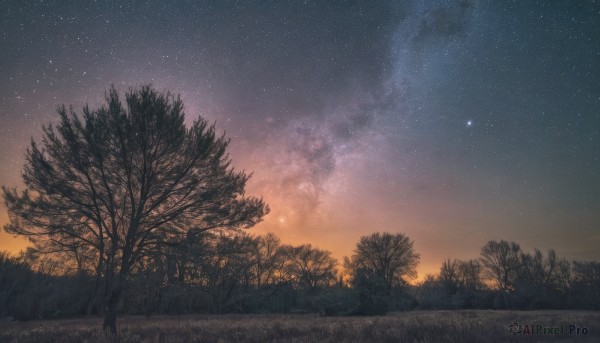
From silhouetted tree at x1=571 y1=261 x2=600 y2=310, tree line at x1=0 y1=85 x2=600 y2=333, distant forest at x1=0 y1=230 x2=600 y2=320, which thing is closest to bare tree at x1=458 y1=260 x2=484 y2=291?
distant forest at x1=0 y1=230 x2=600 y2=320

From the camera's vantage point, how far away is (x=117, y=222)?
15109mm

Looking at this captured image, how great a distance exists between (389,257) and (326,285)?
1383 centimetres

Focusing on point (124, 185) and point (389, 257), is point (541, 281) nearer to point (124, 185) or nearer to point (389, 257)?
point (389, 257)

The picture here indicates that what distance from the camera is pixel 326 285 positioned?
184ft

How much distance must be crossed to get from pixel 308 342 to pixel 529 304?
187 feet

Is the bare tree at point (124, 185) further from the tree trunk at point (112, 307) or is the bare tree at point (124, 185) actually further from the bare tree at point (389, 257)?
the bare tree at point (389, 257)

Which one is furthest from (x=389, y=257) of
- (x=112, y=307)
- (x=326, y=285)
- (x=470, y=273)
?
(x=112, y=307)

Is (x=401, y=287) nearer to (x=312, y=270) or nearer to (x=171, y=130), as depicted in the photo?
(x=312, y=270)

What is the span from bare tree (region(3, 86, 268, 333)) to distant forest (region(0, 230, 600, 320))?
8.13 meters

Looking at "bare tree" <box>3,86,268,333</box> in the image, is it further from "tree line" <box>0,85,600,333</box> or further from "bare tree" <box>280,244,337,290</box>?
"bare tree" <box>280,244,337,290</box>

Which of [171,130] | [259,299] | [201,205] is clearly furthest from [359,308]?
[171,130]

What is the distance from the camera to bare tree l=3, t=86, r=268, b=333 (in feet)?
42.2

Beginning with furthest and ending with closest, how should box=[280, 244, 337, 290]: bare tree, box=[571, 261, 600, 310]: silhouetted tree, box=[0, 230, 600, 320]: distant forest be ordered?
1. box=[280, 244, 337, 290]: bare tree
2. box=[571, 261, 600, 310]: silhouetted tree
3. box=[0, 230, 600, 320]: distant forest

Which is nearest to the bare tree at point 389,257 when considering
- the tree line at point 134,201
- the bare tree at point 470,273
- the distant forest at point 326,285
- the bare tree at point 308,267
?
the distant forest at point 326,285
